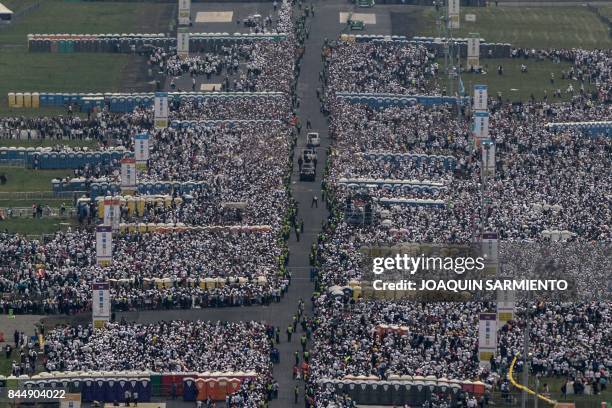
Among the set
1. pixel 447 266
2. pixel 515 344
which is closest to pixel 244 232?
pixel 447 266

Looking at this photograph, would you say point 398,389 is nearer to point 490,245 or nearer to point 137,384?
point 137,384

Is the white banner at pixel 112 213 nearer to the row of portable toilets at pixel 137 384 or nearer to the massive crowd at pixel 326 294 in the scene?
the massive crowd at pixel 326 294

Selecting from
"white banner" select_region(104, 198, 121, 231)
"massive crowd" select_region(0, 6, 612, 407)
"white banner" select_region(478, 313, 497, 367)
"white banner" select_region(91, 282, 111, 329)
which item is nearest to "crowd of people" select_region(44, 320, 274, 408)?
"massive crowd" select_region(0, 6, 612, 407)

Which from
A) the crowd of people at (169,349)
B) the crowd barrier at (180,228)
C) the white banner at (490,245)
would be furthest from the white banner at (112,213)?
the white banner at (490,245)

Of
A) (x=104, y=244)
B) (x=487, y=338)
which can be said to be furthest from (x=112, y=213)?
(x=487, y=338)

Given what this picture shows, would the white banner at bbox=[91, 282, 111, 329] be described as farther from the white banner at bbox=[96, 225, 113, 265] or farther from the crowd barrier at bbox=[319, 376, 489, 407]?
the crowd barrier at bbox=[319, 376, 489, 407]
